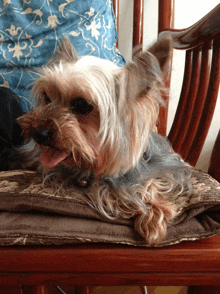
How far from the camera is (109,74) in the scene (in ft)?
2.43

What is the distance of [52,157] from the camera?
69cm

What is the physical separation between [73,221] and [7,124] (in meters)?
0.56

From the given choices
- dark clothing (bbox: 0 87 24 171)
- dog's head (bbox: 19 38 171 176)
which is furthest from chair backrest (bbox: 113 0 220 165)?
dark clothing (bbox: 0 87 24 171)

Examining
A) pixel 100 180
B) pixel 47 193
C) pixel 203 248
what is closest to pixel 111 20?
pixel 100 180

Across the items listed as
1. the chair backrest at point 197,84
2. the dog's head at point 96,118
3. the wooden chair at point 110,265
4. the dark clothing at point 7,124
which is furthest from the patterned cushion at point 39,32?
the wooden chair at point 110,265

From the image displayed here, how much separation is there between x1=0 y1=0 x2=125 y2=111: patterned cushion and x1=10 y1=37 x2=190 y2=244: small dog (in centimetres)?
41

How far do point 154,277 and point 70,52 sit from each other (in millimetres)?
742

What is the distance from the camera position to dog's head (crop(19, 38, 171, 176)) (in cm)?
65

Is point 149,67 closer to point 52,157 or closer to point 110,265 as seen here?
point 52,157

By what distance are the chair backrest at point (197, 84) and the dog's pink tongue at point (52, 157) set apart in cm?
35

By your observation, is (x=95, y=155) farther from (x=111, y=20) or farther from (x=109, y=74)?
(x=111, y=20)

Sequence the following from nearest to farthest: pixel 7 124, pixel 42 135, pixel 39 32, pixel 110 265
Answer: pixel 110 265, pixel 42 135, pixel 7 124, pixel 39 32

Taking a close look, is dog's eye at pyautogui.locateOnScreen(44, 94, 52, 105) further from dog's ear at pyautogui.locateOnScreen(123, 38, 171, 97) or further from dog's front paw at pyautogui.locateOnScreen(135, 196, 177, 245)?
dog's front paw at pyautogui.locateOnScreen(135, 196, 177, 245)

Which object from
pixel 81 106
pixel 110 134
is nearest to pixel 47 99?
pixel 81 106
